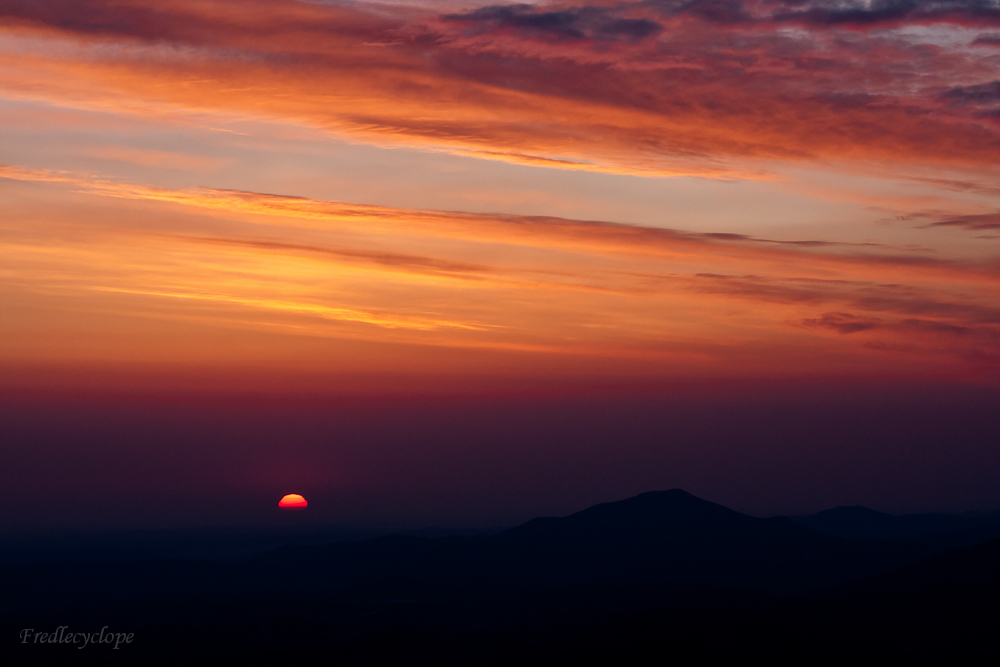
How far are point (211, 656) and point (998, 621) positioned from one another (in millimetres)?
135746

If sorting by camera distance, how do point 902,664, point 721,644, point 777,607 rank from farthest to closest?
point 777,607 → point 721,644 → point 902,664

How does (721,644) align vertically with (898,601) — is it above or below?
below

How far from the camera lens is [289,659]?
170 meters

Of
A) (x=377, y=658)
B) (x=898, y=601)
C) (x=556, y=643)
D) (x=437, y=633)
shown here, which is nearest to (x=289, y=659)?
(x=377, y=658)

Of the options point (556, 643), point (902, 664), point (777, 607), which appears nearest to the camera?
point (902, 664)

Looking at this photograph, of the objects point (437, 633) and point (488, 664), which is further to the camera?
point (437, 633)

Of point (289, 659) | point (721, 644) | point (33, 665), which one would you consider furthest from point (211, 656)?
point (721, 644)

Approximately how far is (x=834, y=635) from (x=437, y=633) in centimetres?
7615

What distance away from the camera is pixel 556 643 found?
6826 inches

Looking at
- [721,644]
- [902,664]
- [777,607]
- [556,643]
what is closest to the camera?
[902,664]

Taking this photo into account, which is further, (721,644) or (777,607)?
(777,607)

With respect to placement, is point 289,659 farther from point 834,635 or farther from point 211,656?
point 834,635

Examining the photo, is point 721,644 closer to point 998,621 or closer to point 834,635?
point 834,635

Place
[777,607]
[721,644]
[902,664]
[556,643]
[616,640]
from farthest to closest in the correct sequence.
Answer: [777,607]
[556,643]
[616,640]
[721,644]
[902,664]
